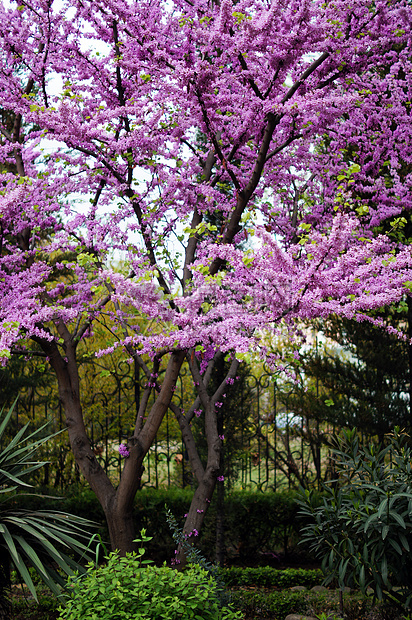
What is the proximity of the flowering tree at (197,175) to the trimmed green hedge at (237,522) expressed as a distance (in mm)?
1267

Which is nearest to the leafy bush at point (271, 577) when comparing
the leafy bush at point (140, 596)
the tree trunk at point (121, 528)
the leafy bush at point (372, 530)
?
the tree trunk at point (121, 528)

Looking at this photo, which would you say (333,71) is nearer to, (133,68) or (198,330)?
(133,68)

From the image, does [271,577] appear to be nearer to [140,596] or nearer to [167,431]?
[167,431]

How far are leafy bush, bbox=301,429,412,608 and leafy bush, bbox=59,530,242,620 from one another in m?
1.16

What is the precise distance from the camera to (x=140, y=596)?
2.62 metres

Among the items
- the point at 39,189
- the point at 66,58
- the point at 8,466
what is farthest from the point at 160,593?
the point at 66,58

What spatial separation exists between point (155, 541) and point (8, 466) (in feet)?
7.83

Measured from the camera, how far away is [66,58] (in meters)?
5.70

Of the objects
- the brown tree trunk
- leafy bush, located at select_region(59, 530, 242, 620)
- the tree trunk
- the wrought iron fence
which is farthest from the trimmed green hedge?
leafy bush, located at select_region(59, 530, 242, 620)

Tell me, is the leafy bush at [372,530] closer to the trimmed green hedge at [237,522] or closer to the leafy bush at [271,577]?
the leafy bush at [271,577]

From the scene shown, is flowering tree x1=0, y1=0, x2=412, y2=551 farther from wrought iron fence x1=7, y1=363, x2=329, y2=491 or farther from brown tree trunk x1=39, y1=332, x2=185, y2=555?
wrought iron fence x1=7, y1=363, x2=329, y2=491

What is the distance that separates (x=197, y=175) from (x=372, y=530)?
405 cm

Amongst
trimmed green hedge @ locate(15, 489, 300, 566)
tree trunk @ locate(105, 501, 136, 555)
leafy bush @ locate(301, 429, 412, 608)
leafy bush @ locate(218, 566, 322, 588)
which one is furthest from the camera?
trimmed green hedge @ locate(15, 489, 300, 566)

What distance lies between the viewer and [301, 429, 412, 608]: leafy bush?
3545 mm
